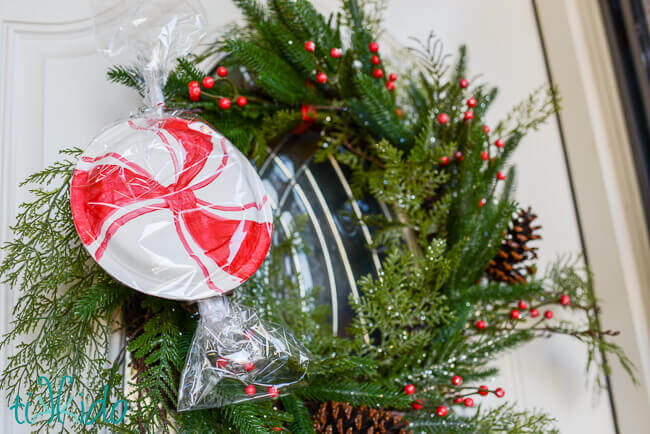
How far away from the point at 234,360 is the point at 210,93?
0.36 m

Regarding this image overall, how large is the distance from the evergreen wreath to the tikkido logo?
11 millimetres

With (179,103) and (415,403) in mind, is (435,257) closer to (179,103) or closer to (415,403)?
(415,403)

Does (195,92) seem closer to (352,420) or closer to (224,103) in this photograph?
(224,103)

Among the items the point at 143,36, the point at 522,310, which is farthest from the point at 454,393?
the point at 143,36

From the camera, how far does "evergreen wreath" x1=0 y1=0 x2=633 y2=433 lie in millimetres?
547

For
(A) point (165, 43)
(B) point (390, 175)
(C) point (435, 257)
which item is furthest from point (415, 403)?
(A) point (165, 43)

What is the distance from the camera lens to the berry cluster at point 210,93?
2.07 feet

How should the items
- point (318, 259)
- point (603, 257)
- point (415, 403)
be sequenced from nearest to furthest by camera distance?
point (415, 403) → point (318, 259) → point (603, 257)

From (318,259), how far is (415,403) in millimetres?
256

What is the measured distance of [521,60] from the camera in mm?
1104

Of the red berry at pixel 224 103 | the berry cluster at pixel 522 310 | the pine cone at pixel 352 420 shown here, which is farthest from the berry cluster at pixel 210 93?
the berry cluster at pixel 522 310

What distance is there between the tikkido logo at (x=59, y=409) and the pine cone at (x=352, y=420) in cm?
24

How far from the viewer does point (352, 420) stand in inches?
24.1

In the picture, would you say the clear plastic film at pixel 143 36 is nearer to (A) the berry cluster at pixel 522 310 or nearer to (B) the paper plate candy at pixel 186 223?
(B) the paper plate candy at pixel 186 223
